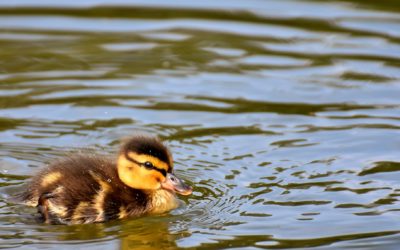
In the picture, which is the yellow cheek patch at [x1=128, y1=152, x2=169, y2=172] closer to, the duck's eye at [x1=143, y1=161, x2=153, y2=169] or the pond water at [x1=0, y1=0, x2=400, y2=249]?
the duck's eye at [x1=143, y1=161, x2=153, y2=169]

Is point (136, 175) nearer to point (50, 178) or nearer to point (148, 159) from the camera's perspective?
point (148, 159)

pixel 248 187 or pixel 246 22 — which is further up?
pixel 246 22

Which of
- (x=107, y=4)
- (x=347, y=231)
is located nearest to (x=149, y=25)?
(x=107, y=4)

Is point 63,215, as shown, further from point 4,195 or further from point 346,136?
point 346,136

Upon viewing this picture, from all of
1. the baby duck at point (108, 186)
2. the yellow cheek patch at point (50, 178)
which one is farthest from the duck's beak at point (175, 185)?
the yellow cheek patch at point (50, 178)

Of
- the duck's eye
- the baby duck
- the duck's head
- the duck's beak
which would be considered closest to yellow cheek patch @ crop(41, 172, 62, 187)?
the baby duck

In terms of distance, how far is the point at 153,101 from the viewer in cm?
852

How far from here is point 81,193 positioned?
6.19 metres

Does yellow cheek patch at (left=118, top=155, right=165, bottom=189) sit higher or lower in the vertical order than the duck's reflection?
higher

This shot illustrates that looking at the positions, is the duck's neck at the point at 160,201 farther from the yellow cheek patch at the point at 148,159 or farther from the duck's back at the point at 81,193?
the yellow cheek patch at the point at 148,159

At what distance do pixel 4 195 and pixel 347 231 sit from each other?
203 centimetres

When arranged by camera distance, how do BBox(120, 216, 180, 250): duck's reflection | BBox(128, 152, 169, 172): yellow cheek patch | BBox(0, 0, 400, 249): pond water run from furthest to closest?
BBox(128, 152, 169, 172): yellow cheek patch → BBox(0, 0, 400, 249): pond water → BBox(120, 216, 180, 250): duck's reflection

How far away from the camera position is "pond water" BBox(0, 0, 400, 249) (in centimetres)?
618

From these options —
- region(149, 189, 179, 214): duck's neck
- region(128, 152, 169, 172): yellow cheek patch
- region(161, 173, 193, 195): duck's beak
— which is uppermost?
region(128, 152, 169, 172): yellow cheek patch
